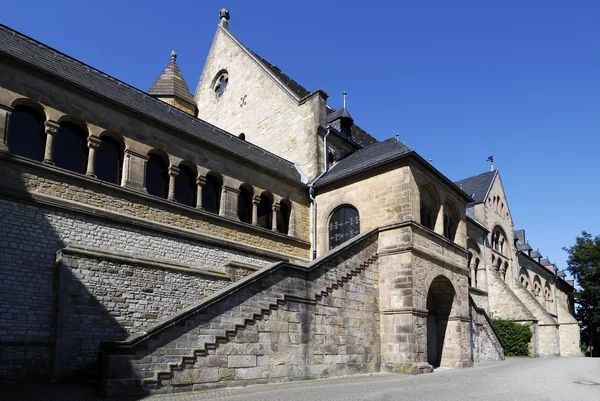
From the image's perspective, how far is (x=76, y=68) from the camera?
48.6 ft

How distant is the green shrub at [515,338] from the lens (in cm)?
2891

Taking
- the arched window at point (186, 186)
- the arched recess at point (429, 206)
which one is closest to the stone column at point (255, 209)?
the arched window at point (186, 186)

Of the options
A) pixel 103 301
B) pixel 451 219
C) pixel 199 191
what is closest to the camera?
pixel 103 301

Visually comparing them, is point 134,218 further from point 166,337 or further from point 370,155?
point 370,155

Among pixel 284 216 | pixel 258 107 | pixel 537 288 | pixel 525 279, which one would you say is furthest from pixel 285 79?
pixel 537 288

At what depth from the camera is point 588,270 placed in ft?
154

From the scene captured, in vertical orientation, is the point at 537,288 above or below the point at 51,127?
below

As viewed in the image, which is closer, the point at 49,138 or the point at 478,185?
the point at 49,138

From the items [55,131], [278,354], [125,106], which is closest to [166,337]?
[278,354]

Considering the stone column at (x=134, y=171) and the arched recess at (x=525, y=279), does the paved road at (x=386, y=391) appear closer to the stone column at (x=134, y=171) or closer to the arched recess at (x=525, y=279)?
the stone column at (x=134, y=171)

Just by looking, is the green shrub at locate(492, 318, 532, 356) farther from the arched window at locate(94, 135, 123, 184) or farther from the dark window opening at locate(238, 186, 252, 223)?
the arched window at locate(94, 135, 123, 184)

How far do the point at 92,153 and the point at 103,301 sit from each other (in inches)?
165

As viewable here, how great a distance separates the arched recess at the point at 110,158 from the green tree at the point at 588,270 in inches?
1701

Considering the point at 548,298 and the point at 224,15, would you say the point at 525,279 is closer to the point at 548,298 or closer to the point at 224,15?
the point at 548,298
